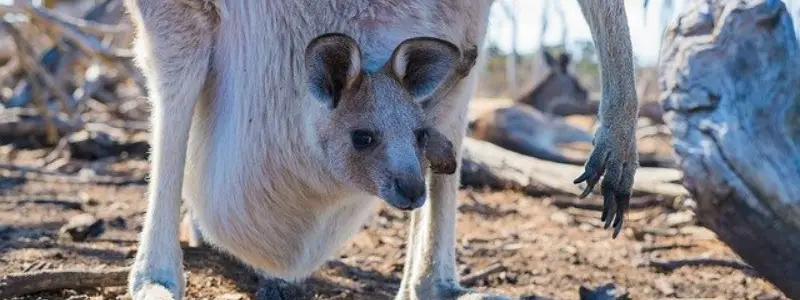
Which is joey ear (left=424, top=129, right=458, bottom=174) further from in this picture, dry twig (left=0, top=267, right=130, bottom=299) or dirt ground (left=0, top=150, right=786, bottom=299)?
dry twig (left=0, top=267, right=130, bottom=299)

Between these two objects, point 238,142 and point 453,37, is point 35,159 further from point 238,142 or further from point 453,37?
point 453,37

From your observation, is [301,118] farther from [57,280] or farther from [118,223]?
A: [118,223]

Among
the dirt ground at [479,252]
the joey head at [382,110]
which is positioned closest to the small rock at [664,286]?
the dirt ground at [479,252]

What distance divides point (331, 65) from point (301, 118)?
12.4 inches

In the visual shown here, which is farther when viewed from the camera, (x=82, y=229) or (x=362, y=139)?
(x=82, y=229)

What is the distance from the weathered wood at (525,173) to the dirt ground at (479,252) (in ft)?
0.52

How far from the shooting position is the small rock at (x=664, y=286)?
3938mm

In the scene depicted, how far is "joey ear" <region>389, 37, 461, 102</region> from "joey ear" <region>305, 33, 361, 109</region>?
4.8 inches

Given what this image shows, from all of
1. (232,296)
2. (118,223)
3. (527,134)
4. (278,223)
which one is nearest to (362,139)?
(278,223)

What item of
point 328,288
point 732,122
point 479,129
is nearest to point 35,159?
point 479,129

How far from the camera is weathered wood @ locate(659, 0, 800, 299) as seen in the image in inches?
118

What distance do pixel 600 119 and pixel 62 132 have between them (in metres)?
5.43

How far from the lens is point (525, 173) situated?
21.0 ft

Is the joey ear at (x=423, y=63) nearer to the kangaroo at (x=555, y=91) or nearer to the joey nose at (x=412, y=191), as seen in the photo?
the joey nose at (x=412, y=191)
